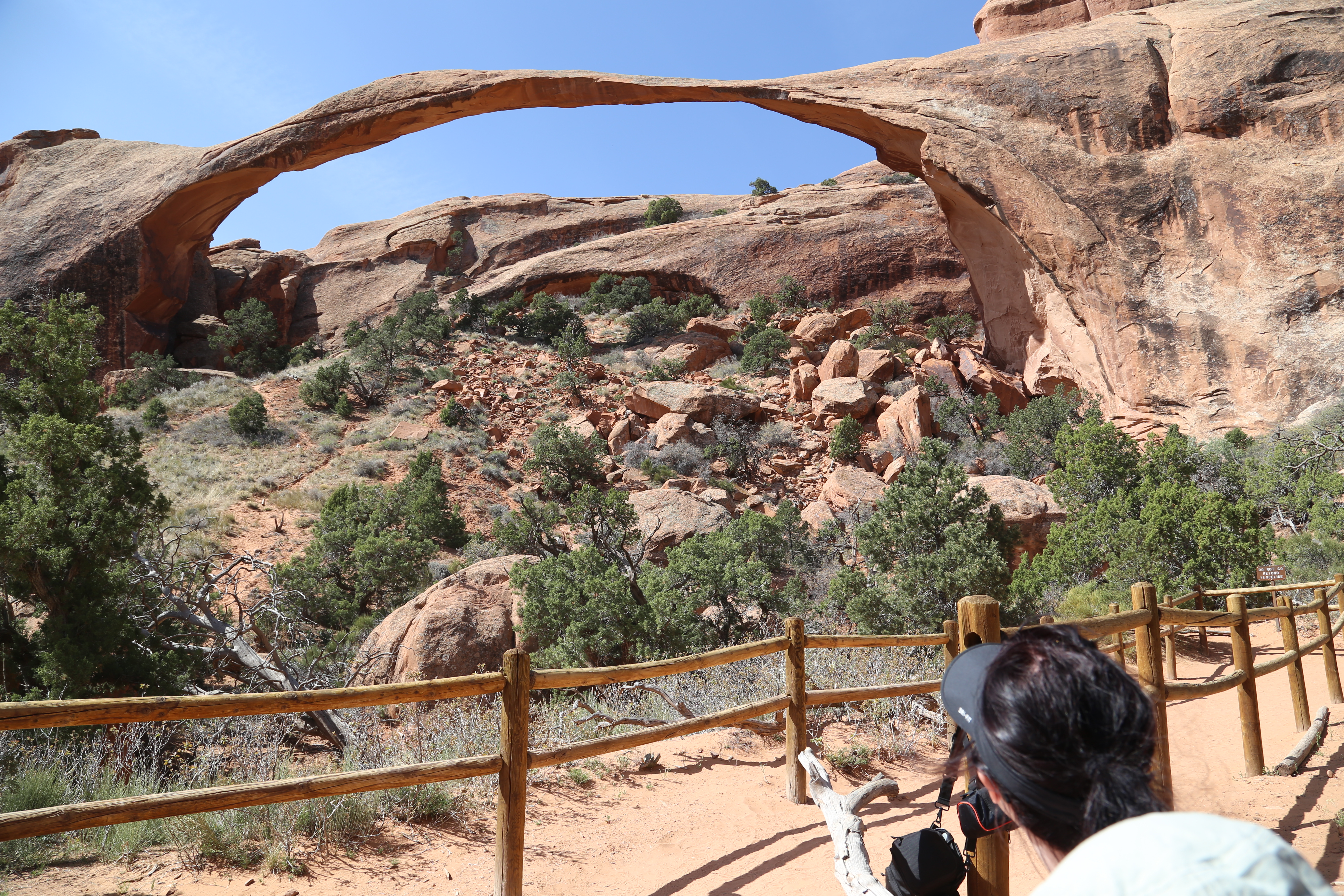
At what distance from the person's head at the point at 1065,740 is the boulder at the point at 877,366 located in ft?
65.5

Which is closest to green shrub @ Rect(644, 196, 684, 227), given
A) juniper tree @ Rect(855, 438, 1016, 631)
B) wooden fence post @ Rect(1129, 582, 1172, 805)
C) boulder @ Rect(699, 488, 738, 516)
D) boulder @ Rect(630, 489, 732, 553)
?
boulder @ Rect(699, 488, 738, 516)

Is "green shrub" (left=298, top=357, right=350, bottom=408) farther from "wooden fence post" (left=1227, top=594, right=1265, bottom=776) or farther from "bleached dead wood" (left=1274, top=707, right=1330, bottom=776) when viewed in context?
"bleached dead wood" (left=1274, top=707, right=1330, bottom=776)

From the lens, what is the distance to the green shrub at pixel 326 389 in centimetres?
2047

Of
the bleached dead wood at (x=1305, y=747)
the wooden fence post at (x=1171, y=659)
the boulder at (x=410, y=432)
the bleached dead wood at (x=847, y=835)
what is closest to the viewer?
the bleached dead wood at (x=847, y=835)

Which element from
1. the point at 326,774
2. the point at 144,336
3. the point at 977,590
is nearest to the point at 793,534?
the point at 977,590

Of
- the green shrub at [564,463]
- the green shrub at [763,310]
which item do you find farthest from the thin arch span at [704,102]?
the green shrub at [564,463]

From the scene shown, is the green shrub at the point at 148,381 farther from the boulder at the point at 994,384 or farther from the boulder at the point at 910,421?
the boulder at the point at 994,384

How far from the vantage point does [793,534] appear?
12.9 meters

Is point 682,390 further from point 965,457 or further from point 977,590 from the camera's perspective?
point 977,590

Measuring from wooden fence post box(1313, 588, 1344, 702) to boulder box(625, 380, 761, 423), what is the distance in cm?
1388

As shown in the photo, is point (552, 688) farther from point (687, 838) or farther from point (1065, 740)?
point (1065, 740)

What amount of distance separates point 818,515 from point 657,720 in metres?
9.36

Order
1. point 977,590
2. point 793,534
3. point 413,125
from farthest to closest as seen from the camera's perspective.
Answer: point 413,125 < point 793,534 < point 977,590

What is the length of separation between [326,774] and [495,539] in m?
11.2
